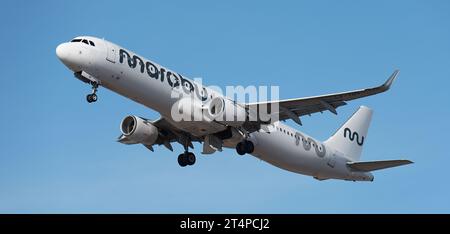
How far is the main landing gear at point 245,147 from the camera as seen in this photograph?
4469 cm

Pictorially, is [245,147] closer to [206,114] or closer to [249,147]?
[249,147]

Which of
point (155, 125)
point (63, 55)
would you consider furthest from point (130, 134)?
point (63, 55)

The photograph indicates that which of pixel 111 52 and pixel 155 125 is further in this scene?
pixel 155 125

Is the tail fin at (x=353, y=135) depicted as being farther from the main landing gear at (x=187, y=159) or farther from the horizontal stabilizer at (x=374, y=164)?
the main landing gear at (x=187, y=159)

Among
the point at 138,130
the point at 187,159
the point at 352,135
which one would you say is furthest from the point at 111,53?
the point at 352,135

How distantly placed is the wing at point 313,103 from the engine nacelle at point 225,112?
4.64 ft

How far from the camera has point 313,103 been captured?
144 feet

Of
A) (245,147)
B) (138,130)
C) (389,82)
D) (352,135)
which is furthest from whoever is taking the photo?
(352,135)

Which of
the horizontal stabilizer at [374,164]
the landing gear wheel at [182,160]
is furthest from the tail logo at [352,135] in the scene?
the landing gear wheel at [182,160]

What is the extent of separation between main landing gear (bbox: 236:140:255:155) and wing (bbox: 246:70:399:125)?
69.8 inches

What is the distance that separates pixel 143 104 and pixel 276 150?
336 inches

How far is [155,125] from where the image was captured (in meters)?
47.3

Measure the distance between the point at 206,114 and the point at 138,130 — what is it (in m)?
5.30
